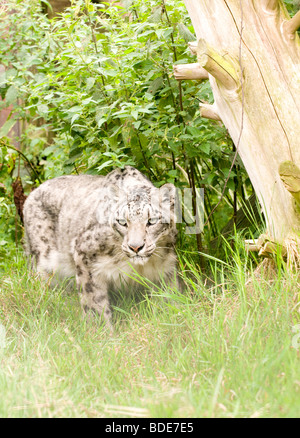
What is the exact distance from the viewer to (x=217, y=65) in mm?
3736

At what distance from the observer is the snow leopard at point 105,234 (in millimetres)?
4430

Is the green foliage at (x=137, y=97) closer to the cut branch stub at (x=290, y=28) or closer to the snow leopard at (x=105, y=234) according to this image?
the snow leopard at (x=105, y=234)

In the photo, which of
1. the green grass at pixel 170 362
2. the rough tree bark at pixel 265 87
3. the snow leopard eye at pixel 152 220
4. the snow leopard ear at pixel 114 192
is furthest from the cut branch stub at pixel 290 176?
the snow leopard ear at pixel 114 192

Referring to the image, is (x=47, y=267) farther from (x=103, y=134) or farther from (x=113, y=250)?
(x=103, y=134)

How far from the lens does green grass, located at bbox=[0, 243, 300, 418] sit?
271cm

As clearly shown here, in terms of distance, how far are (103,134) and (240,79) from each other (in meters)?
1.80

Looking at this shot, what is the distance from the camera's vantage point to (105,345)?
382 centimetres

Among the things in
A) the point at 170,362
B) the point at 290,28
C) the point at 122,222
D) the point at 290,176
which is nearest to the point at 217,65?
the point at 290,28

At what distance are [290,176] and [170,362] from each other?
53.9 inches

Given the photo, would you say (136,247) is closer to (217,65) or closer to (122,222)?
(122,222)

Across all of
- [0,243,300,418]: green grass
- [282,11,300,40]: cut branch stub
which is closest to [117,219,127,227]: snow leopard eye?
[0,243,300,418]: green grass

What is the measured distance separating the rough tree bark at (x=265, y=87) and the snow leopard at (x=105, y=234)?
0.91 metres

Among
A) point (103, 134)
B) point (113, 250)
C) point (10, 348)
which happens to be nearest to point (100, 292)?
point (113, 250)

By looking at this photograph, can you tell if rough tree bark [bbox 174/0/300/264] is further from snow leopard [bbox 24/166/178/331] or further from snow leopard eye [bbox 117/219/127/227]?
snow leopard eye [bbox 117/219/127/227]
